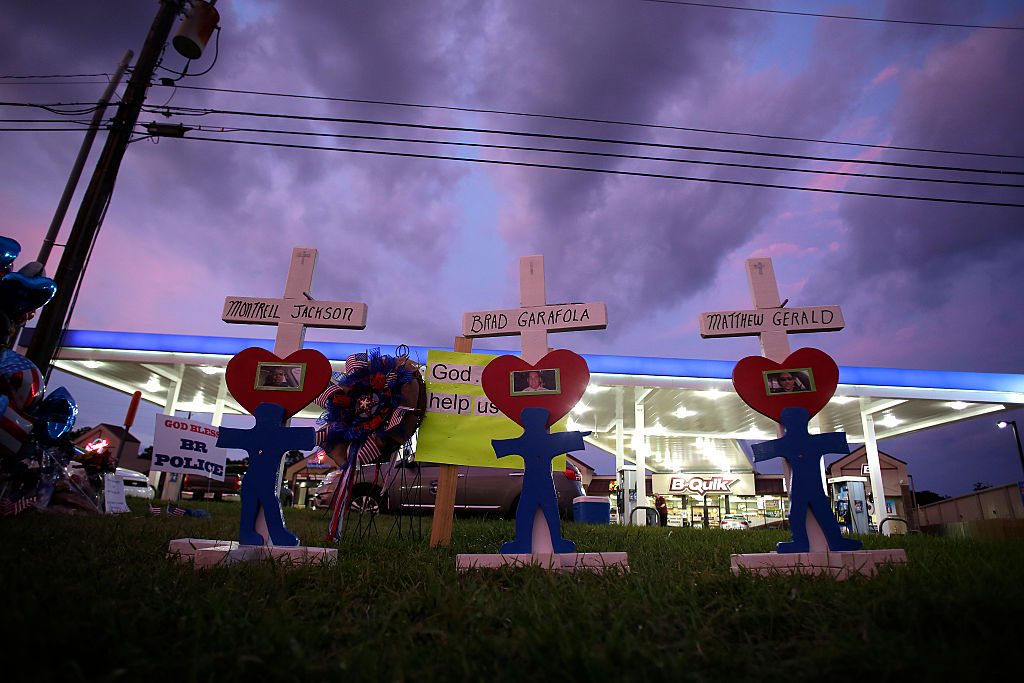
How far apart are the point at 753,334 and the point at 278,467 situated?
341 cm

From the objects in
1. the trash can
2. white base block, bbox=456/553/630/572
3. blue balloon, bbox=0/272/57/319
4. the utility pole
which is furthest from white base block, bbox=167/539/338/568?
the trash can

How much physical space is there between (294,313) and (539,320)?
1.91 m

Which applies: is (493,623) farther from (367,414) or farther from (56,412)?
(56,412)

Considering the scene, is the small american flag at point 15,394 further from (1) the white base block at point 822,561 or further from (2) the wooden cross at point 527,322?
(1) the white base block at point 822,561

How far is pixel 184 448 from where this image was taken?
6.63 m

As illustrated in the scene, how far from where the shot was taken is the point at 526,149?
24.3 ft

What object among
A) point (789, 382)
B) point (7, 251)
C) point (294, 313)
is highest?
point (7, 251)

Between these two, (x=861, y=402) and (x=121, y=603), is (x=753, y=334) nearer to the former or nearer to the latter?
(x=121, y=603)

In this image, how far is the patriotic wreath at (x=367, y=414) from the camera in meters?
4.35

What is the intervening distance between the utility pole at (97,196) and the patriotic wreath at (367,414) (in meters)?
3.81

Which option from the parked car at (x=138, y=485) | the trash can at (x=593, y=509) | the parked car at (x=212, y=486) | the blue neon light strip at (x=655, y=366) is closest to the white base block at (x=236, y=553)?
the trash can at (x=593, y=509)

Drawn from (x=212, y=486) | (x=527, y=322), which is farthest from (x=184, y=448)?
(x=212, y=486)

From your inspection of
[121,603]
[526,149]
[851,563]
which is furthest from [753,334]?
[526,149]

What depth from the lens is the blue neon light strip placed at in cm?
1133
